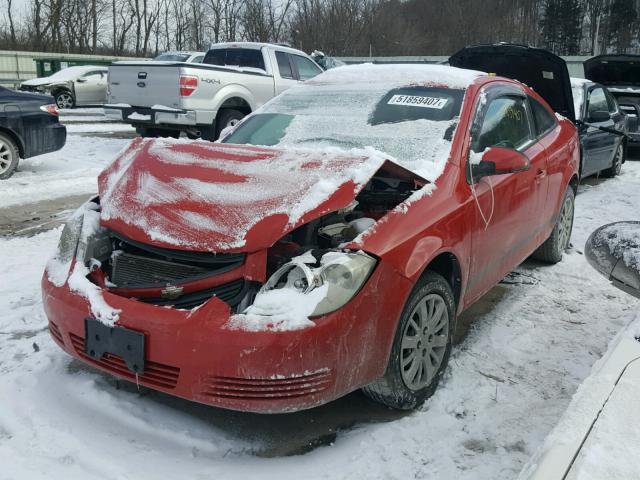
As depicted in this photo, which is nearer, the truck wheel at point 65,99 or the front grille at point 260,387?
the front grille at point 260,387

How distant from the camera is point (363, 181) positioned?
9.82 feet

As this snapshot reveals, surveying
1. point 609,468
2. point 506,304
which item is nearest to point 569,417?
point 609,468

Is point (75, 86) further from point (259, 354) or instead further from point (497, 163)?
point (259, 354)

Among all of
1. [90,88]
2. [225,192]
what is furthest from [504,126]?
[90,88]

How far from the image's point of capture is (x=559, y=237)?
543cm

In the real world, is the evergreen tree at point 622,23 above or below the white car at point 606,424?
above

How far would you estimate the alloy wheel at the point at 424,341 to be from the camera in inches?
117

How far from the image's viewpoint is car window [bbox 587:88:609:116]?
9.05m

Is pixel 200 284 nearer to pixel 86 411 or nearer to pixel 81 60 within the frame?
pixel 86 411

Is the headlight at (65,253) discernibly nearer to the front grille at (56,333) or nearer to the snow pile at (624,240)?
the front grille at (56,333)

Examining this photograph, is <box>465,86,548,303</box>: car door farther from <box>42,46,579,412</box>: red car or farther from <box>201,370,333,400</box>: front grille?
<box>201,370,333,400</box>: front grille

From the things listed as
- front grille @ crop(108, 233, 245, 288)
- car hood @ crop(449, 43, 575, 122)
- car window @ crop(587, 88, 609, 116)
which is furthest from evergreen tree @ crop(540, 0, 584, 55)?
front grille @ crop(108, 233, 245, 288)

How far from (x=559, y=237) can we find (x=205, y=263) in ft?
12.1

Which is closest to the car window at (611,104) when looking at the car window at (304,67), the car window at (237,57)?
the car window at (304,67)
